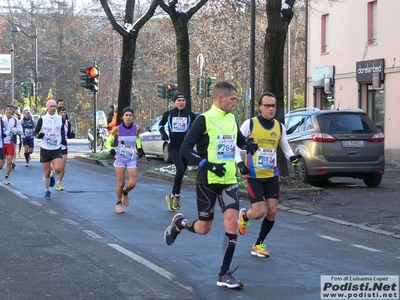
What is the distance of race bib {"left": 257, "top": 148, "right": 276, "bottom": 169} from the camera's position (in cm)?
958

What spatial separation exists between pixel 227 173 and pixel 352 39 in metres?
27.3

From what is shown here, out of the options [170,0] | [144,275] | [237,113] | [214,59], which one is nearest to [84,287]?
[144,275]

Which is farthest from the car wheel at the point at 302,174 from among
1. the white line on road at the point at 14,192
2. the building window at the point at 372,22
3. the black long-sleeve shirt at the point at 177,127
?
the building window at the point at 372,22

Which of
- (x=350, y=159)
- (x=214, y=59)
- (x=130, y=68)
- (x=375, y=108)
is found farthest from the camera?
(x=214, y=59)

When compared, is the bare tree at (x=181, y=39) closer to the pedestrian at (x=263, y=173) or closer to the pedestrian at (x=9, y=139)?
the pedestrian at (x=9, y=139)

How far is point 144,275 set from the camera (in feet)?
27.2

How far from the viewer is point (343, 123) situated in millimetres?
18594

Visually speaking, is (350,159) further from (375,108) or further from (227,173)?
(375,108)

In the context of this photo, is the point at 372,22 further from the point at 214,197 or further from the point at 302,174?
the point at 214,197

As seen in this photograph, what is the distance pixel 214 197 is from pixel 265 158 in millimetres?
1526

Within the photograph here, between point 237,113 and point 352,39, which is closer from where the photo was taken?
point 352,39

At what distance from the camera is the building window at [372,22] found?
1293 inches

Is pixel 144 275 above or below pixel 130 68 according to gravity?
below

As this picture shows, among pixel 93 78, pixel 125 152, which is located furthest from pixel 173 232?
pixel 93 78
